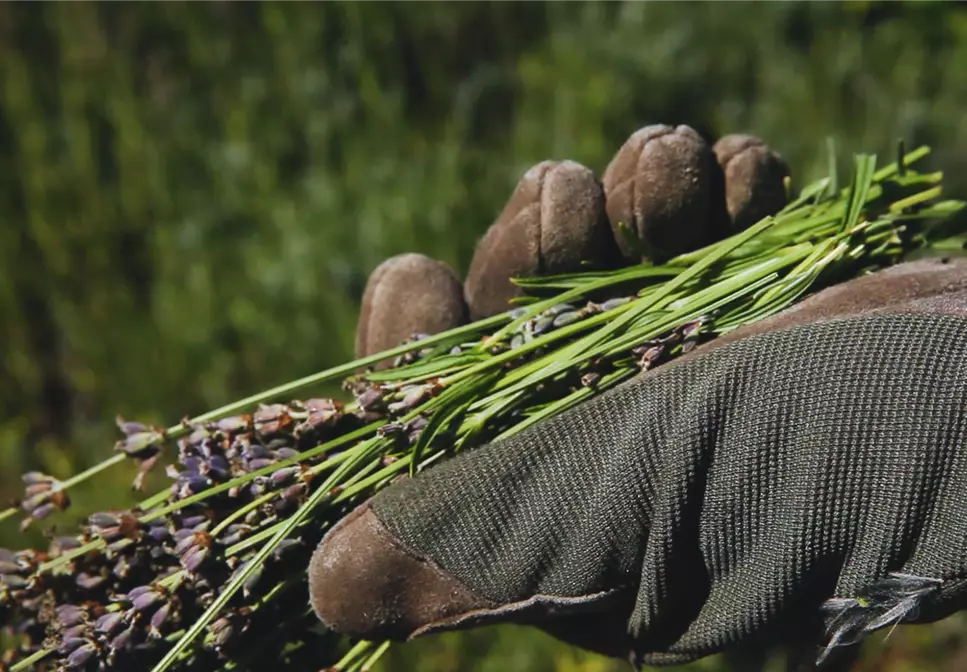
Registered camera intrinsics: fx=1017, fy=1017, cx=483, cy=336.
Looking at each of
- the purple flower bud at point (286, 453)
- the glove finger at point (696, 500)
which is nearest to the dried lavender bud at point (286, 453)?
the purple flower bud at point (286, 453)

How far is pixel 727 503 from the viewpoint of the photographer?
1.13 meters

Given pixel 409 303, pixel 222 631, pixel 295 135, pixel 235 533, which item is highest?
pixel 295 135

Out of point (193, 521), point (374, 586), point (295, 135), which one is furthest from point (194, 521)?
point (295, 135)

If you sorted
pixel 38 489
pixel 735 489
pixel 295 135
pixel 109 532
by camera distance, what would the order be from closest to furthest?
pixel 735 489, pixel 109 532, pixel 38 489, pixel 295 135

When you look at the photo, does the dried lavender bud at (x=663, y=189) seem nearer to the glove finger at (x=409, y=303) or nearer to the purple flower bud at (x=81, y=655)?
the glove finger at (x=409, y=303)

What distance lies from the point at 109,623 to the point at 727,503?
28.4 inches

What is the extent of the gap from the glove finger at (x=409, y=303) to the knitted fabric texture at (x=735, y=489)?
243 millimetres

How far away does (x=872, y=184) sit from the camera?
1.33m

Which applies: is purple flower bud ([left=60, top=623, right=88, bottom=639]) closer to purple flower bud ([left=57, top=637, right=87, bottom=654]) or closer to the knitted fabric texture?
purple flower bud ([left=57, top=637, right=87, bottom=654])

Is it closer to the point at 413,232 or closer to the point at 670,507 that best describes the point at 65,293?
the point at 413,232

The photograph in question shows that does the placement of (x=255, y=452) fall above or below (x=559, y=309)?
below

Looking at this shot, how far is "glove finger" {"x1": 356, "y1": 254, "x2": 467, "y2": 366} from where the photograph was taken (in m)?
1.37

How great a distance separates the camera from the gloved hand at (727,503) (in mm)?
1072

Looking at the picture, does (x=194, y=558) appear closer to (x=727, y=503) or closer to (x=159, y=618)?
(x=159, y=618)
